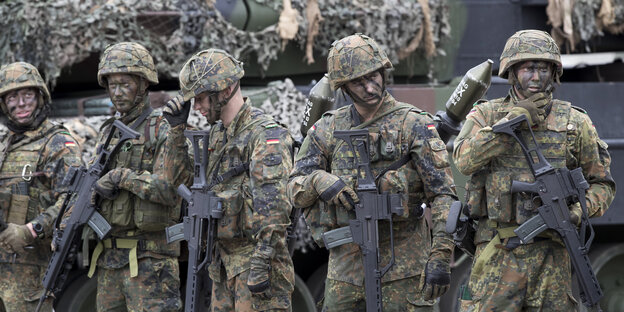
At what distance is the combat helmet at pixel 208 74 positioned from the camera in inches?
240

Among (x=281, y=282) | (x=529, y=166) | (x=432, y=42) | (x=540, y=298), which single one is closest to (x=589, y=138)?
(x=529, y=166)

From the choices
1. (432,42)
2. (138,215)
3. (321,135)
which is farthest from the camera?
(432,42)

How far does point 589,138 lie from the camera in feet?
18.8

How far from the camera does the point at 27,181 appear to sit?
7516 mm

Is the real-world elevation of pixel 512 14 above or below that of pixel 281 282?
above

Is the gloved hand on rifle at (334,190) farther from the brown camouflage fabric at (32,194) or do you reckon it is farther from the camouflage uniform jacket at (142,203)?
the brown camouflage fabric at (32,194)

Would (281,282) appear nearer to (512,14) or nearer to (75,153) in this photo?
(75,153)

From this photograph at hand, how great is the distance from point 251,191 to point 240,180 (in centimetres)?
12

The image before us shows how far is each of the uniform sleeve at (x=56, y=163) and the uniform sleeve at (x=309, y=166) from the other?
2069 millimetres

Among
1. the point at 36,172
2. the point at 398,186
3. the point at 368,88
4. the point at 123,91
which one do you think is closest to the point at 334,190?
the point at 398,186

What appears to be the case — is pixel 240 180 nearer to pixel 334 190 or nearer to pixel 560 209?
pixel 334 190

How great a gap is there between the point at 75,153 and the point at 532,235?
133 inches

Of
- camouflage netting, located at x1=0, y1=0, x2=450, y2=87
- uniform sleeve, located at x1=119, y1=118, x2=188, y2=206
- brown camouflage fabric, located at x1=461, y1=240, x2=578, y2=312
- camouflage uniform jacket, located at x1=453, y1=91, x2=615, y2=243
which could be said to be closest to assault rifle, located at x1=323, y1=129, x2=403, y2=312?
camouflage uniform jacket, located at x1=453, y1=91, x2=615, y2=243

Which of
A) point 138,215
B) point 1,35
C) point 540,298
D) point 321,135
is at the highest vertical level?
point 1,35
